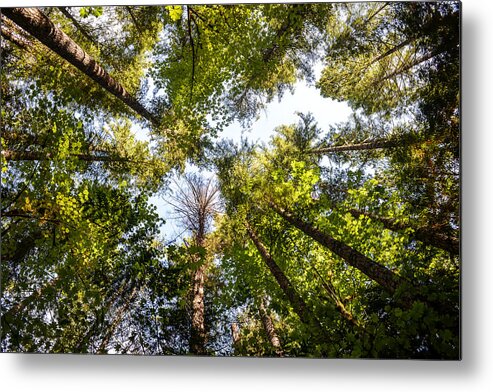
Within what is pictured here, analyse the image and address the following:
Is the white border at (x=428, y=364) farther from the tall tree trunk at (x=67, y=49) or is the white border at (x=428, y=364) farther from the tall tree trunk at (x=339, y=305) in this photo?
the tall tree trunk at (x=67, y=49)

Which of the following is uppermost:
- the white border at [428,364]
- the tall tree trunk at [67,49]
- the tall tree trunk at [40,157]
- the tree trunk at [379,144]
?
the tall tree trunk at [67,49]

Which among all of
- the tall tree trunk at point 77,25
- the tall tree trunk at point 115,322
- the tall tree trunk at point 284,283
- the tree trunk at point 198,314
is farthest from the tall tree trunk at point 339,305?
the tall tree trunk at point 77,25

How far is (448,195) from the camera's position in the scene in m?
2.62

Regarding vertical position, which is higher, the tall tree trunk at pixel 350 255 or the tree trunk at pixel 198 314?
the tall tree trunk at pixel 350 255

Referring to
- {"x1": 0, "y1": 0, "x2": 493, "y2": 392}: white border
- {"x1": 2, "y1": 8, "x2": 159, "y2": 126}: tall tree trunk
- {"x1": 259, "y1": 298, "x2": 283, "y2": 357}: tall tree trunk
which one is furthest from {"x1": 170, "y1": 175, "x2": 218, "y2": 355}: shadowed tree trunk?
{"x1": 2, "y1": 8, "x2": 159, "y2": 126}: tall tree trunk

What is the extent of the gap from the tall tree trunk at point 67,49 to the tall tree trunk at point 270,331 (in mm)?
1588

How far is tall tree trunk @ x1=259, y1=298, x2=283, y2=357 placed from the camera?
2.63 m

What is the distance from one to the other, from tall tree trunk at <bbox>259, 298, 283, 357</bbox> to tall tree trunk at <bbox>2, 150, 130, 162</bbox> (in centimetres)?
149

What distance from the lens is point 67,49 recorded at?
9.27 ft

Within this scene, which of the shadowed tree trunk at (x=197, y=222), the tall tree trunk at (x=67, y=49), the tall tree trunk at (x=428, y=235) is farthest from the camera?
the tall tree trunk at (x=67, y=49)

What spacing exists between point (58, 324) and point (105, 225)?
2.56 ft

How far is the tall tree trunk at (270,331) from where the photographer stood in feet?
8.63

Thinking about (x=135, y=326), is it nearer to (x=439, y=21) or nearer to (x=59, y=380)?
(x=59, y=380)

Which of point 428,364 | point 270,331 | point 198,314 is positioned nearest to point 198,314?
point 198,314
